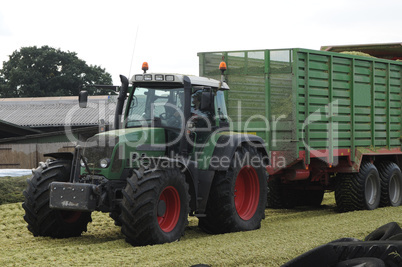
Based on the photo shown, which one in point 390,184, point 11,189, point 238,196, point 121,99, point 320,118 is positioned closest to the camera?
point 121,99

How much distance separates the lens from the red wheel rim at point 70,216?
782 cm

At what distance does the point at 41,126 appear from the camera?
27.5m

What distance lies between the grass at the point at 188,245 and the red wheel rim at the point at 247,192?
0.38 meters

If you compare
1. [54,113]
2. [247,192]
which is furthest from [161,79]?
[54,113]

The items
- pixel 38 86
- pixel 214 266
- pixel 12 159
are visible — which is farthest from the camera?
pixel 38 86

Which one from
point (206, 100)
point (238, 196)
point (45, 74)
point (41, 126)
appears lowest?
point (238, 196)

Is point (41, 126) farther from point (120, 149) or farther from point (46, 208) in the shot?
point (120, 149)

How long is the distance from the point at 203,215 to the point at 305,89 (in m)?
3.52

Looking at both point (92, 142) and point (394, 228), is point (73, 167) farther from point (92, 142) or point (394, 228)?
point (394, 228)

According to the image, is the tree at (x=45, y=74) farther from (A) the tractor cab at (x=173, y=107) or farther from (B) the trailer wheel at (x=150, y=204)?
(B) the trailer wheel at (x=150, y=204)

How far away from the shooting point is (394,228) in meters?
6.09

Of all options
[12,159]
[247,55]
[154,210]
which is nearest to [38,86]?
[12,159]

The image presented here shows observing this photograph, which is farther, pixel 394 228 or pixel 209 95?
pixel 209 95

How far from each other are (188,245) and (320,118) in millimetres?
4623
